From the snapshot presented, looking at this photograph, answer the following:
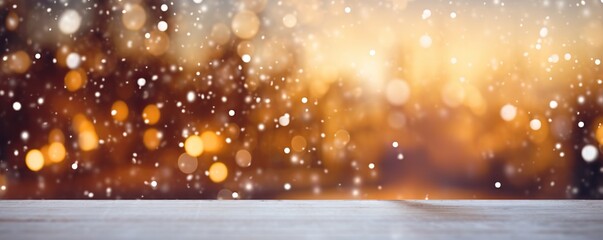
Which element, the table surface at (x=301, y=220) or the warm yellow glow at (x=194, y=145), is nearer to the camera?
the table surface at (x=301, y=220)

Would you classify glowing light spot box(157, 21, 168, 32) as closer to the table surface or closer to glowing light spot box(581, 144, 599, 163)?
the table surface

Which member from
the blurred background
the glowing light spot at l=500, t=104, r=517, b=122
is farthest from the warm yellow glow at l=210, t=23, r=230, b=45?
the glowing light spot at l=500, t=104, r=517, b=122

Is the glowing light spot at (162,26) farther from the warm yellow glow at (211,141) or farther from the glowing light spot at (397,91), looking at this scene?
the glowing light spot at (397,91)

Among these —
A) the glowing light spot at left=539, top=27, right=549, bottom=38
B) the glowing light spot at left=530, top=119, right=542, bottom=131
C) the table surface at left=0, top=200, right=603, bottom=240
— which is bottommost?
the table surface at left=0, top=200, right=603, bottom=240

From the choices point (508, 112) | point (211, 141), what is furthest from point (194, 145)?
point (508, 112)

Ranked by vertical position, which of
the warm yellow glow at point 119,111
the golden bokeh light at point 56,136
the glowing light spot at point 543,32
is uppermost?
the glowing light spot at point 543,32

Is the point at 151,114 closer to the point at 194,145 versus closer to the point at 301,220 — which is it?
the point at 194,145

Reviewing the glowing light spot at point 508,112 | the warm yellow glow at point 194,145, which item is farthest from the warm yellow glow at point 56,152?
the glowing light spot at point 508,112
